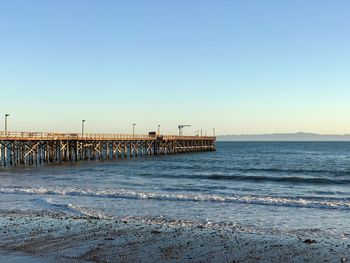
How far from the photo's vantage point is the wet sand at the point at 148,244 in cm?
1020

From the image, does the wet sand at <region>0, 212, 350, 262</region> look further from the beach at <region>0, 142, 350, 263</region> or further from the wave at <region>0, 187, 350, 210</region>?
the wave at <region>0, 187, 350, 210</region>

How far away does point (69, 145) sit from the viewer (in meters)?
51.9

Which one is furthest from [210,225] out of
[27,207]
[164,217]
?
[27,207]

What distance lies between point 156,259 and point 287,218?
7048 millimetres

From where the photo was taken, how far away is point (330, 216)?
1619cm

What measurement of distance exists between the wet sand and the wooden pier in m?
28.9

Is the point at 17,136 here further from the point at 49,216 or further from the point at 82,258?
the point at 82,258

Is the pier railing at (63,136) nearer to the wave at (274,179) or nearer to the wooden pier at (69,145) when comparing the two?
the wooden pier at (69,145)

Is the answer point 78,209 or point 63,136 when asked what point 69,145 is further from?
point 78,209

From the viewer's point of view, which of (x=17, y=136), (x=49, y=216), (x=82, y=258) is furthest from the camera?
(x=17, y=136)

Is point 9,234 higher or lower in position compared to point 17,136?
lower

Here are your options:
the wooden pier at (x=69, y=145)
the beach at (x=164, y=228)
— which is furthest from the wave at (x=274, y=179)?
the wooden pier at (x=69, y=145)

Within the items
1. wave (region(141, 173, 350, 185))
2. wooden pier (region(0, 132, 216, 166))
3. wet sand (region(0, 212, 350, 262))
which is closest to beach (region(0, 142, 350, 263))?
wet sand (region(0, 212, 350, 262))

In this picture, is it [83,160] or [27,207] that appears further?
[83,160]
